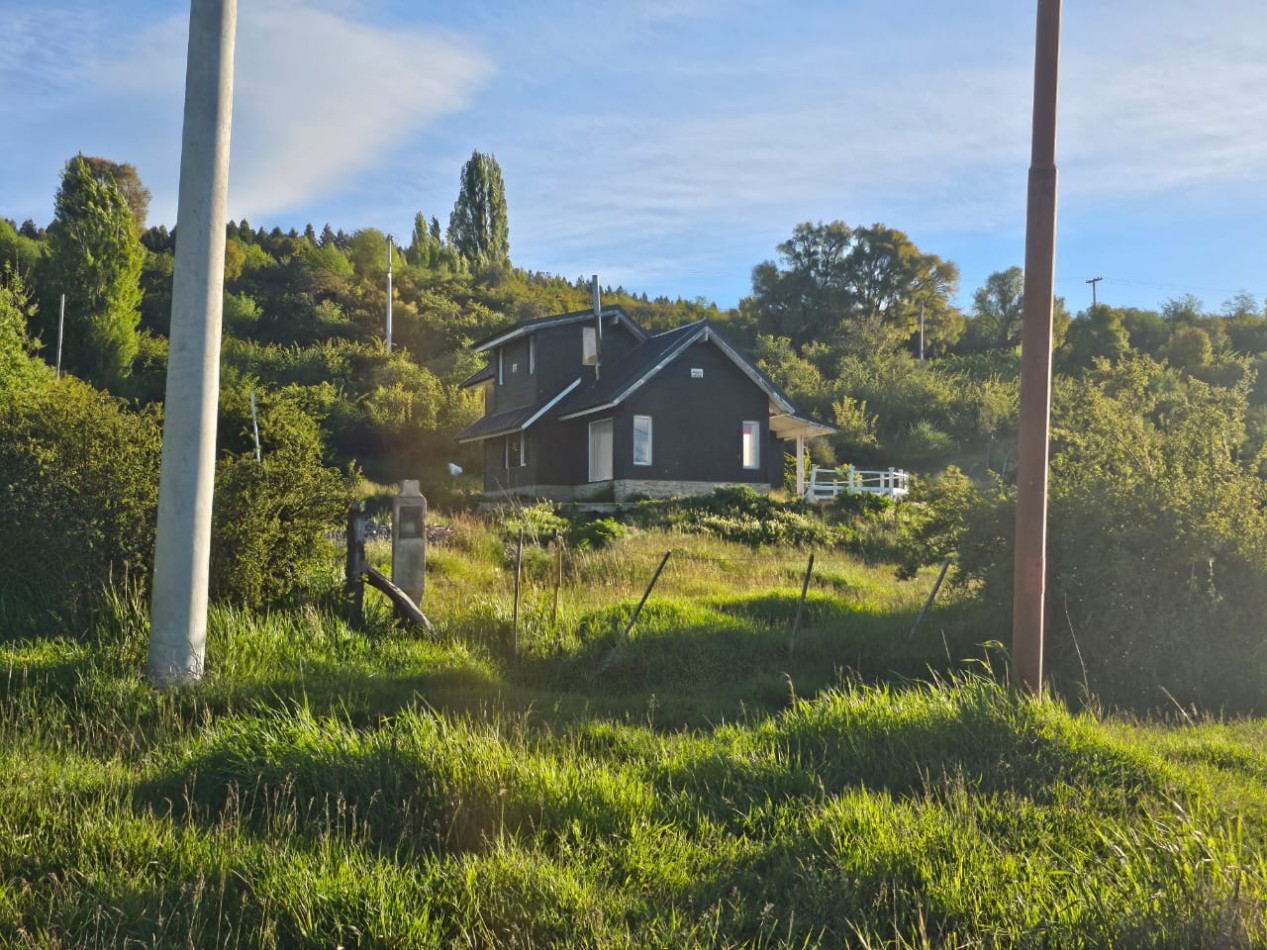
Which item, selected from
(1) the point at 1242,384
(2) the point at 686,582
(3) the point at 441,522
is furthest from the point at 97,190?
(1) the point at 1242,384

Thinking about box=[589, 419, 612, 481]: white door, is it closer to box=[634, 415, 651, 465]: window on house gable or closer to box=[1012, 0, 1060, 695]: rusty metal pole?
box=[634, 415, 651, 465]: window on house gable

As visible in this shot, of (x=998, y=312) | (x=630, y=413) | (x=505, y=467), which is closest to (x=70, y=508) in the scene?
(x=630, y=413)

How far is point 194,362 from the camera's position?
734 centimetres

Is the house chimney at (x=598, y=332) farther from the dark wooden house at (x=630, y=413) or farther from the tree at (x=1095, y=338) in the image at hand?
the tree at (x=1095, y=338)

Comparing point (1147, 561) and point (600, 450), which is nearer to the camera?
point (1147, 561)

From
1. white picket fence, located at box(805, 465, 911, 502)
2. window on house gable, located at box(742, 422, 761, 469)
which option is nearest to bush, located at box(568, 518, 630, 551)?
white picket fence, located at box(805, 465, 911, 502)

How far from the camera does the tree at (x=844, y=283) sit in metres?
78.9

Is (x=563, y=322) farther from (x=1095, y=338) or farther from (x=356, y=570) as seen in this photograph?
(x=1095, y=338)

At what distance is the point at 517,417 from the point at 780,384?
33132 mm

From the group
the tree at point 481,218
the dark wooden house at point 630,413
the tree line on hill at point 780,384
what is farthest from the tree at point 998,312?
the dark wooden house at point 630,413

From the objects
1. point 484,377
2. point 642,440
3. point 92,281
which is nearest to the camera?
point 642,440

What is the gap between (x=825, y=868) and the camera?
4.74 m

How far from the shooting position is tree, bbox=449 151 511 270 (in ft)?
303

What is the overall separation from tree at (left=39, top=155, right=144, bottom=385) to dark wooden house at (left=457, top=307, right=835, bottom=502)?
29.8 m
